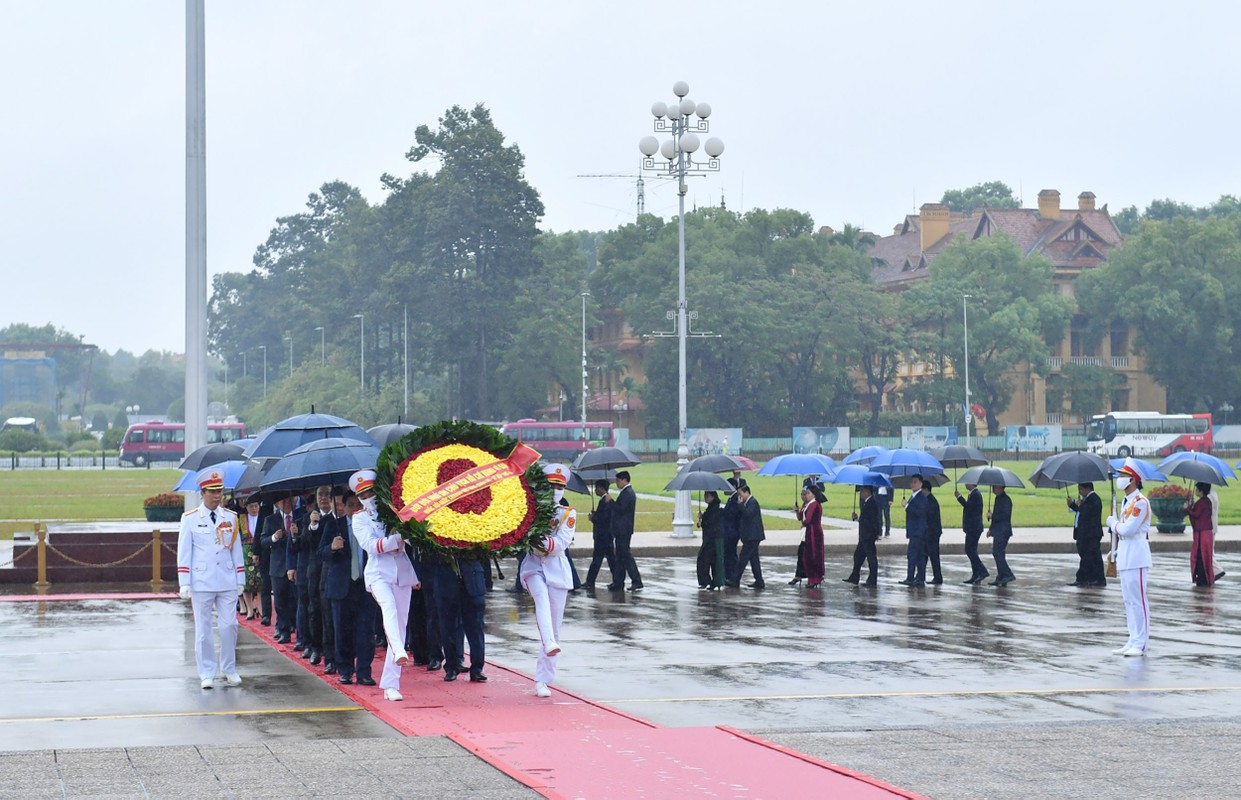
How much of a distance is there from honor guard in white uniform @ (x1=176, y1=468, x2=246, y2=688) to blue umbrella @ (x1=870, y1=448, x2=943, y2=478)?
44.7ft

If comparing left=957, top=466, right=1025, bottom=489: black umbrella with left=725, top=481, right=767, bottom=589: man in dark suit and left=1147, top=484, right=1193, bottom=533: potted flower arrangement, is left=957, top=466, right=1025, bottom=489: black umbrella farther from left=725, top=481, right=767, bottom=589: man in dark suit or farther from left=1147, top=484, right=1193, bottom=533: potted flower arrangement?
left=1147, top=484, right=1193, bottom=533: potted flower arrangement

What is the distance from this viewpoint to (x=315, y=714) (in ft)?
38.4

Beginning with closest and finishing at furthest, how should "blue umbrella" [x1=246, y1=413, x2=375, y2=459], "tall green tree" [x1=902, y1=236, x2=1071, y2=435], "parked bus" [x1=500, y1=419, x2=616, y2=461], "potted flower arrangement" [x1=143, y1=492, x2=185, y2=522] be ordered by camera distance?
"blue umbrella" [x1=246, y1=413, x2=375, y2=459] → "potted flower arrangement" [x1=143, y1=492, x2=185, y2=522] → "parked bus" [x1=500, y1=419, x2=616, y2=461] → "tall green tree" [x1=902, y1=236, x2=1071, y2=435]

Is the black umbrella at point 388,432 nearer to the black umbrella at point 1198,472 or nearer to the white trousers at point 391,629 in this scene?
the white trousers at point 391,629

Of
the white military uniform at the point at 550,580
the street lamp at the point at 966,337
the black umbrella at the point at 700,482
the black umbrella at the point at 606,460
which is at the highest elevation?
the street lamp at the point at 966,337

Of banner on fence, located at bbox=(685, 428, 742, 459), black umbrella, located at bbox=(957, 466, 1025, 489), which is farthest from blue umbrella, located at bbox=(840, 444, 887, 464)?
banner on fence, located at bbox=(685, 428, 742, 459)

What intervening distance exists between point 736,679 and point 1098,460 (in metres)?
11.9

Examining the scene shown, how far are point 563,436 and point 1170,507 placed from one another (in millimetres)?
60851

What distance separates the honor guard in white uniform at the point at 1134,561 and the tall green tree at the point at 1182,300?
82.6 meters

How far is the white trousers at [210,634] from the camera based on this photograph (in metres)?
13.0

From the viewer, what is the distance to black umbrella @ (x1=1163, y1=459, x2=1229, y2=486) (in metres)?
23.7

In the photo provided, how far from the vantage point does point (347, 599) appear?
13211mm

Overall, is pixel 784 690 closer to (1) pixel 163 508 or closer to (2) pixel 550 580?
(2) pixel 550 580

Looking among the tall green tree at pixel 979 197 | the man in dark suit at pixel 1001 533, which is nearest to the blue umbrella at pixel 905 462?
the man in dark suit at pixel 1001 533
